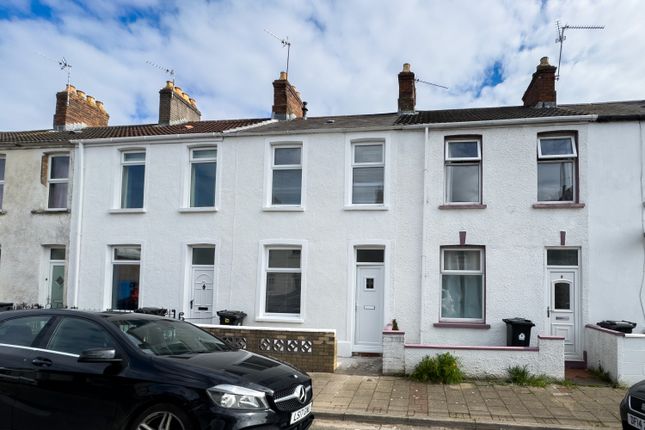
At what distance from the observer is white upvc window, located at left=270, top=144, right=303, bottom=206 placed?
12.5 m

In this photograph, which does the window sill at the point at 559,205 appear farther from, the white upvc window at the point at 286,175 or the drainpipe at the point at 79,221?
the drainpipe at the point at 79,221

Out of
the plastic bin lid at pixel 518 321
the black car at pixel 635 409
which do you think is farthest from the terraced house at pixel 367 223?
the black car at pixel 635 409

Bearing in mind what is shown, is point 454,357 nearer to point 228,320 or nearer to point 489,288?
point 489,288

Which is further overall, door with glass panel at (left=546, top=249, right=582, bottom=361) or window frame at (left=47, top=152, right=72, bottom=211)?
window frame at (left=47, top=152, right=72, bottom=211)

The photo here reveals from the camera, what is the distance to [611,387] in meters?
8.90

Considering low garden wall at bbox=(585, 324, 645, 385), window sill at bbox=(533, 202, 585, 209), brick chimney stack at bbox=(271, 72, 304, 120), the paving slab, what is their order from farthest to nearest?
brick chimney stack at bbox=(271, 72, 304, 120), window sill at bbox=(533, 202, 585, 209), low garden wall at bbox=(585, 324, 645, 385), the paving slab

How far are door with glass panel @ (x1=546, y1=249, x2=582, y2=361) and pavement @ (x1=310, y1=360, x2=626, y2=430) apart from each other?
6.16ft

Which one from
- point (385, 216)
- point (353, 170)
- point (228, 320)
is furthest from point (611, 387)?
point (228, 320)

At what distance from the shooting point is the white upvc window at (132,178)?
13492 millimetres

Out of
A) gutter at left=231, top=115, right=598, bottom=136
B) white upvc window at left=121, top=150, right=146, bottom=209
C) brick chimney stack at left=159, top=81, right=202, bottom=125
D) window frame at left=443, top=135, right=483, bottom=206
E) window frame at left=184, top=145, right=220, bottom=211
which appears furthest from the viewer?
brick chimney stack at left=159, top=81, right=202, bottom=125

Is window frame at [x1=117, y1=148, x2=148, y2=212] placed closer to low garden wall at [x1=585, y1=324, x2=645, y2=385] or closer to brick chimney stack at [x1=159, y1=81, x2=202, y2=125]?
brick chimney stack at [x1=159, y1=81, x2=202, y2=125]

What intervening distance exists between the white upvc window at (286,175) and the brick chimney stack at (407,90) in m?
4.05

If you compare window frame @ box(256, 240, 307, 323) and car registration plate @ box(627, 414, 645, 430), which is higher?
window frame @ box(256, 240, 307, 323)

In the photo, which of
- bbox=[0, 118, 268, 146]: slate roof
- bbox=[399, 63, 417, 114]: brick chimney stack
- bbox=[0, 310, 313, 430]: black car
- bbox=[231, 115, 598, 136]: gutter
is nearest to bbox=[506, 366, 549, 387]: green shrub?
bbox=[0, 310, 313, 430]: black car
